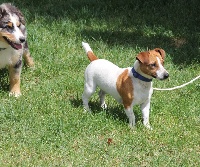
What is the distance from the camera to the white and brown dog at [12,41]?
566cm

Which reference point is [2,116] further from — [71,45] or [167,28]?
[167,28]

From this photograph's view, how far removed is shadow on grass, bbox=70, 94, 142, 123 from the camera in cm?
542

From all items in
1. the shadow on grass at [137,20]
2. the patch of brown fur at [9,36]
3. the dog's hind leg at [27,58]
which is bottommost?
the shadow on grass at [137,20]

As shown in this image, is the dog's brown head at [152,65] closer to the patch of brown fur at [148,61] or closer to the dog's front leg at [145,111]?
the patch of brown fur at [148,61]

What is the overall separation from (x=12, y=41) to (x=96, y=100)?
1311mm

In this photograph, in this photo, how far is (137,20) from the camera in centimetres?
909

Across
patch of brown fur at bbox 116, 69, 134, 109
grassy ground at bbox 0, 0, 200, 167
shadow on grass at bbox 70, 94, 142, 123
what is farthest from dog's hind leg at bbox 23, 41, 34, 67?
patch of brown fur at bbox 116, 69, 134, 109

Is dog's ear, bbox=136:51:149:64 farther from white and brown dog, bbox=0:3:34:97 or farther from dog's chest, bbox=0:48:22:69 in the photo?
dog's chest, bbox=0:48:22:69

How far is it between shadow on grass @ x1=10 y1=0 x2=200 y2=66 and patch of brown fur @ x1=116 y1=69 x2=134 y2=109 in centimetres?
226

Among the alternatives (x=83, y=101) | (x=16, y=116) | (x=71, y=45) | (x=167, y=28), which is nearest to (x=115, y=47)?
(x=71, y=45)

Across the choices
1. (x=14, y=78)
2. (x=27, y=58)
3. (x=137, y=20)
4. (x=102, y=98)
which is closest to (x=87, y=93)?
(x=102, y=98)

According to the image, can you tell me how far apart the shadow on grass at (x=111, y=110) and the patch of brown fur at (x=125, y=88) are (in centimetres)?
37

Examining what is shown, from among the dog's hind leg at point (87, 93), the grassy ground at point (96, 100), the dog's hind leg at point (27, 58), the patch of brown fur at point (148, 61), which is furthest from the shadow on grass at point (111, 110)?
the dog's hind leg at point (27, 58)

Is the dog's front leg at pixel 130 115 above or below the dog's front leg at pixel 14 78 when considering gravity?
above
